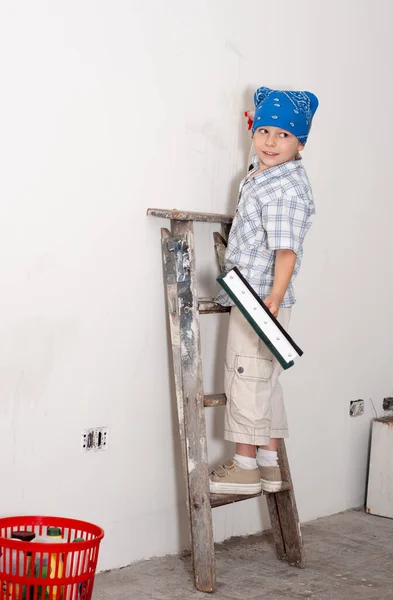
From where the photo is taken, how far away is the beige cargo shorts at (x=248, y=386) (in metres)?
2.59

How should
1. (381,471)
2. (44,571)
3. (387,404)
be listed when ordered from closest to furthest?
(44,571)
(381,471)
(387,404)

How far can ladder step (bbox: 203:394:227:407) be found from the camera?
8.57 feet

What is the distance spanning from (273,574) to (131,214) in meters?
1.26

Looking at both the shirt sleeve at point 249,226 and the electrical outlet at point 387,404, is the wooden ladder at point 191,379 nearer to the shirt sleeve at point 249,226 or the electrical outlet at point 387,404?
the shirt sleeve at point 249,226

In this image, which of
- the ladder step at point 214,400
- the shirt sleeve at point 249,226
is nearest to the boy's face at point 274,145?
the shirt sleeve at point 249,226

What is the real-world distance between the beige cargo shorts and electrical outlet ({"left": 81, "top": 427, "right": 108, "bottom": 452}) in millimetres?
389

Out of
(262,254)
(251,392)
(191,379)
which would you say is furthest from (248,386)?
(262,254)

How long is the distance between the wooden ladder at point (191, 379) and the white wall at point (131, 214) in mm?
74

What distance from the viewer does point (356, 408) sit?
3549 mm

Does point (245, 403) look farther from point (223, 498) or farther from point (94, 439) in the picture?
point (94, 439)

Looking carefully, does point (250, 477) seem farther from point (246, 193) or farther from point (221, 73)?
point (221, 73)

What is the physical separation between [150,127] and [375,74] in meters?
1.28

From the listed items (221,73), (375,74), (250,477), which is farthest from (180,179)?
(375,74)

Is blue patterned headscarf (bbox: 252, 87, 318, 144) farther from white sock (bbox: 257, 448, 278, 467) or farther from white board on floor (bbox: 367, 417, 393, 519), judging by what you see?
white board on floor (bbox: 367, 417, 393, 519)
